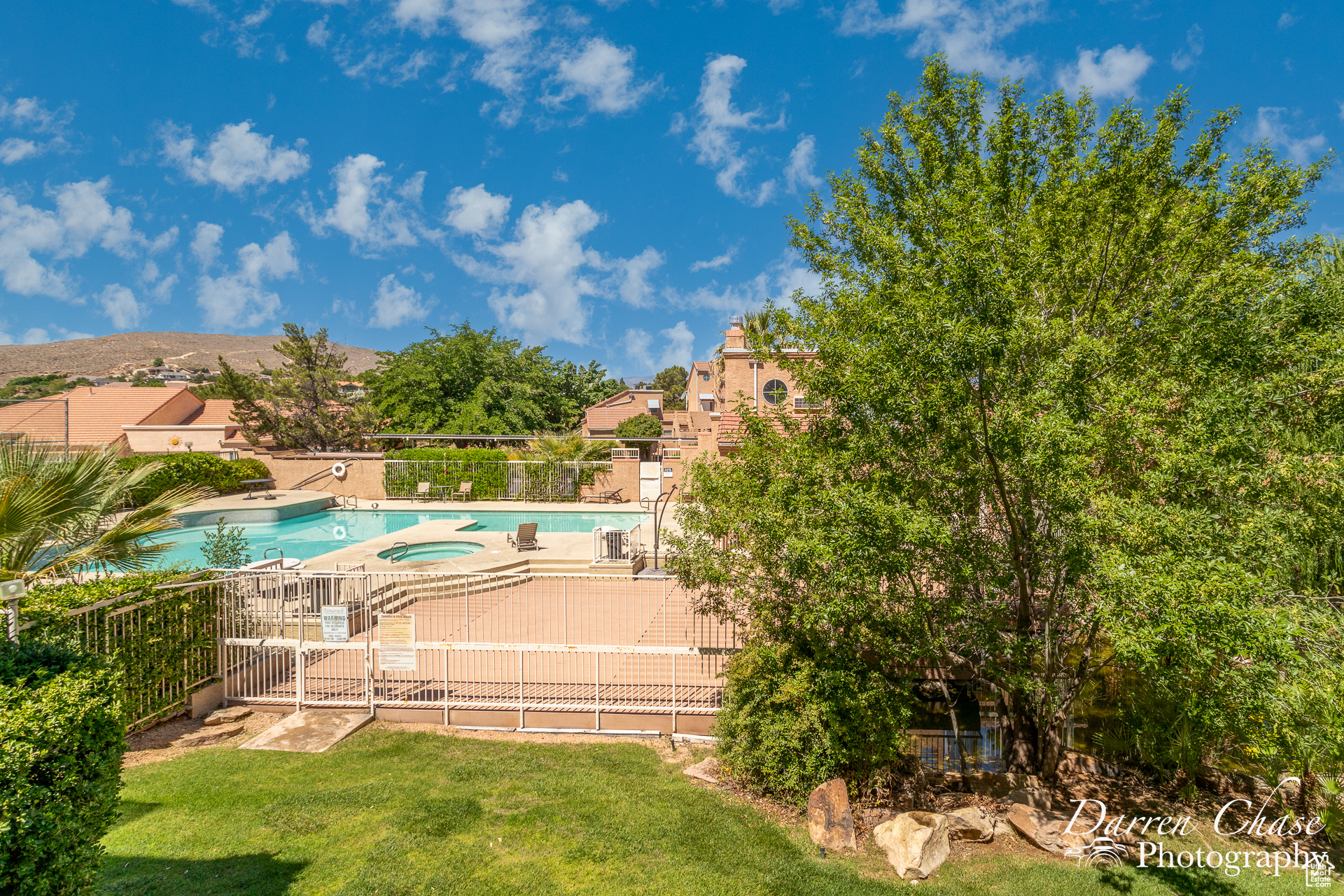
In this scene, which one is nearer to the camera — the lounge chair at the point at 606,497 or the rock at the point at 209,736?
the rock at the point at 209,736

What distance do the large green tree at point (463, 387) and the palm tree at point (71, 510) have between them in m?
28.0

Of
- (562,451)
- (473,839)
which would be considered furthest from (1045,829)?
(562,451)

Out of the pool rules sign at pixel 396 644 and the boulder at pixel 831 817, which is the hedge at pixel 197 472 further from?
the boulder at pixel 831 817

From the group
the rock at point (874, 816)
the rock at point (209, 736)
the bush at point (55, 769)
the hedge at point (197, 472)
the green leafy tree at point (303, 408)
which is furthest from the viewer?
the green leafy tree at point (303, 408)

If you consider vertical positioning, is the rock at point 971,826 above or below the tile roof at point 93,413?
below

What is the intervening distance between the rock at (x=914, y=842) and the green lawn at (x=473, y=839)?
0.12 metres

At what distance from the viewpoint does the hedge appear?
22.6 meters

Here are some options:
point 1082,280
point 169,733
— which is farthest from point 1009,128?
point 169,733

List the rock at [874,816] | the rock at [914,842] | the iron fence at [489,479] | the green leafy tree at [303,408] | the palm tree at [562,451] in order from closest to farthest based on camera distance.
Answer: the rock at [914,842] < the rock at [874,816] < the iron fence at [489,479] < the palm tree at [562,451] < the green leafy tree at [303,408]

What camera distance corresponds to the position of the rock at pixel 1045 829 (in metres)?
5.64

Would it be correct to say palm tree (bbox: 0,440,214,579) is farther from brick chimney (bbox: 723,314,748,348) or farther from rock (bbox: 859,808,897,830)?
brick chimney (bbox: 723,314,748,348)

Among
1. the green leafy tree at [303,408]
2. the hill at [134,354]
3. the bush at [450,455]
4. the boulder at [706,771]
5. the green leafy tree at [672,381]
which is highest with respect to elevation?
the hill at [134,354]

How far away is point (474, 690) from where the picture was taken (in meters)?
7.80

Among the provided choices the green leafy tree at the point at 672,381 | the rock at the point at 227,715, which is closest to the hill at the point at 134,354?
the green leafy tree at the point at 672,381
